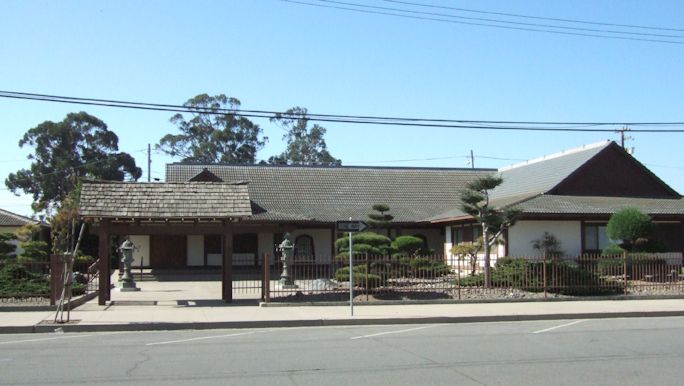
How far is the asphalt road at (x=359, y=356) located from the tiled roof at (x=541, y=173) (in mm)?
19179

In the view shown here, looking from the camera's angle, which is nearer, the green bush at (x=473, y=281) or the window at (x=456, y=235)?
the green bush at (x=473, y=281)

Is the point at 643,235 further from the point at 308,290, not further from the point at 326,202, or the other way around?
the point at 326,202

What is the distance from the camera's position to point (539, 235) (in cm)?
3061

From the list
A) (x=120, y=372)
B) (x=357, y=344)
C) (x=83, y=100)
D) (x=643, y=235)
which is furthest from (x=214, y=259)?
(x=120, y=372)

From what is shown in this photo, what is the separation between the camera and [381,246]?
80.9 feet

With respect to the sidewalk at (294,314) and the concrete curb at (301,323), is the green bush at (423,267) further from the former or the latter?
the concrete curb at (301,323)

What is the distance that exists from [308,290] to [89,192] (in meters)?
7.17

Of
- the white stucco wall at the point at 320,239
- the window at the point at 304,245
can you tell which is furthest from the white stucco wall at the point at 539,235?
the window at the point at 304,245

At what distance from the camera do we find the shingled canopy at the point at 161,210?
2023 centimetres

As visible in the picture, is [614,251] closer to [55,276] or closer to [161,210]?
[161,210]

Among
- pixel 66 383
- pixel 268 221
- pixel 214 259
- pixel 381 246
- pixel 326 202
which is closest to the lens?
pixel 66 383

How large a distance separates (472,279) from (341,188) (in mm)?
18842

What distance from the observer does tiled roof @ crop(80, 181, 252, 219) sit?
795 inches

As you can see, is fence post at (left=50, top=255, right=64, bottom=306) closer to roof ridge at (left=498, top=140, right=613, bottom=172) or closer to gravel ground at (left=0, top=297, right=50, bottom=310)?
gravel ground at (left=0, top=297, right=50, bottom=310)
